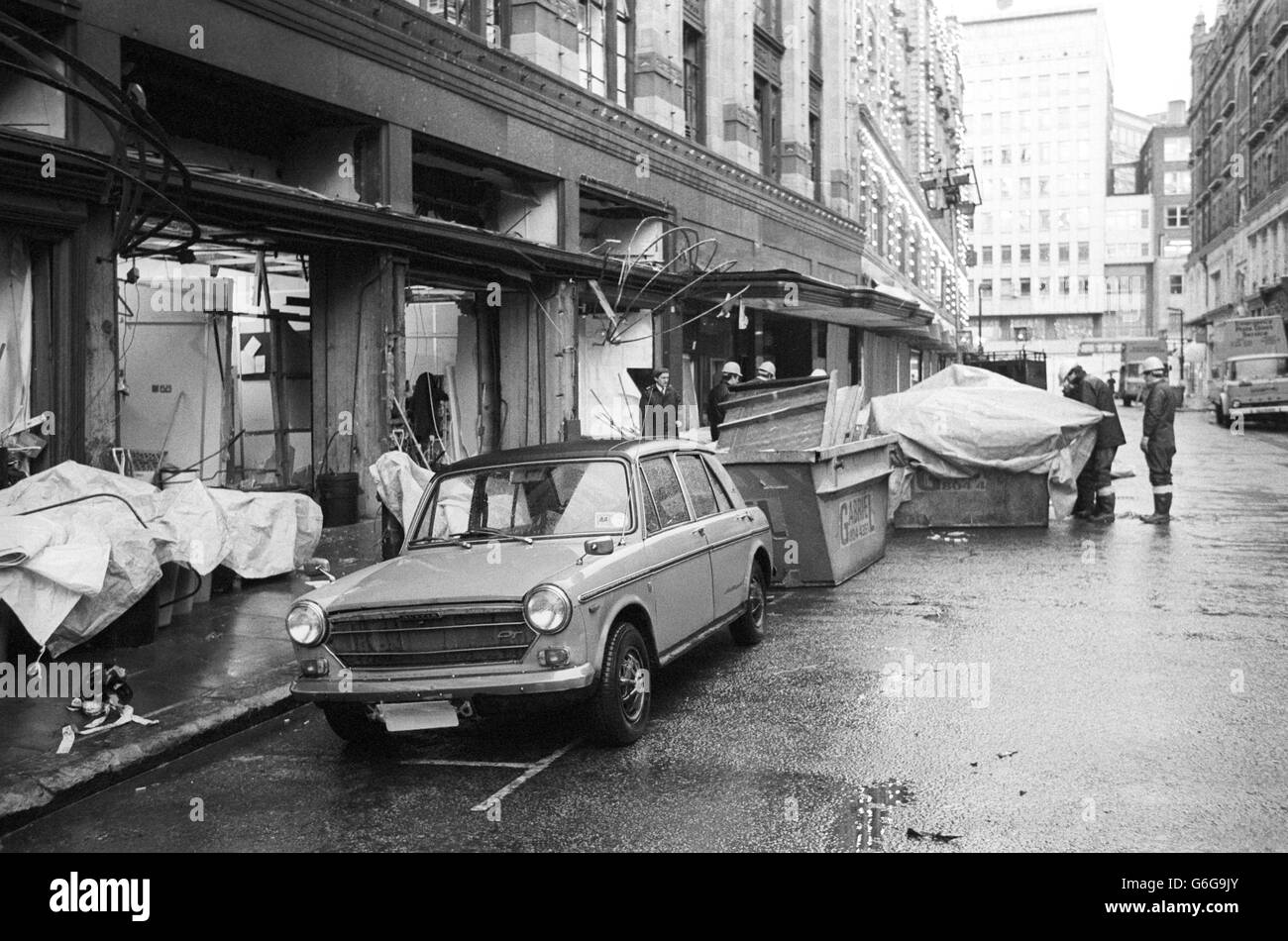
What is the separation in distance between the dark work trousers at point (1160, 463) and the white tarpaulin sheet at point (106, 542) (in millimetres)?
10298

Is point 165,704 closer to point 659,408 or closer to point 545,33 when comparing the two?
point 659,408

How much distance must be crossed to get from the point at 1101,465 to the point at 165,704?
1174cm

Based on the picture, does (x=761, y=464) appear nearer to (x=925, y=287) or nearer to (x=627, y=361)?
(x=627, y=361)

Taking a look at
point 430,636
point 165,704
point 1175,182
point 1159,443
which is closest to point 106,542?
point 165,704

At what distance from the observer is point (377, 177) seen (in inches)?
560

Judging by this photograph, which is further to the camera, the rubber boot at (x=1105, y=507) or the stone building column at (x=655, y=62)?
the stone building column at (x=655, y=62)

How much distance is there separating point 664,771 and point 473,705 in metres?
0.98

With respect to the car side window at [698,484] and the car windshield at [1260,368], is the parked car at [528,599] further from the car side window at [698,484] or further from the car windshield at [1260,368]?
the car windshield at [1260,368]

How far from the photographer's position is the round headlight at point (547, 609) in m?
5.57

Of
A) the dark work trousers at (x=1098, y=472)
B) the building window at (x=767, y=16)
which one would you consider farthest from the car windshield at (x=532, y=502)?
the building window at (x=767, y=16)

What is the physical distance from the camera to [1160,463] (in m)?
14.4

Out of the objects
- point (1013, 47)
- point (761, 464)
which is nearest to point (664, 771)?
point (761, 464)

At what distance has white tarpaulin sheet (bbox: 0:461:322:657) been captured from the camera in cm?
712

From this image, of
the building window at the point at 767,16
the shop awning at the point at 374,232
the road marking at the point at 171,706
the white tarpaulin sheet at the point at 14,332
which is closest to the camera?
the road marking at the point at 171,706
